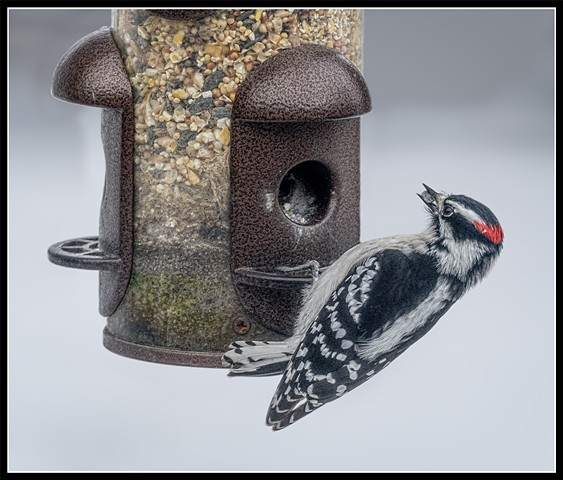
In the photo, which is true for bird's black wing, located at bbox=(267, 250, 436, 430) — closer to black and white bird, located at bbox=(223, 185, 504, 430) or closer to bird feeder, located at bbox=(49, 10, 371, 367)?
black and white bird, located at bbox=(223, 185, 504, 430)

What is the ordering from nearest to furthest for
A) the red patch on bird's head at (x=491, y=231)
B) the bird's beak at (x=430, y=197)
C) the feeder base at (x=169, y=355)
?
the red patch on bird's head at (x=491, y=231)
the bird's beak at (x=430, y=197)
the feeder base at (x=169, y=355)

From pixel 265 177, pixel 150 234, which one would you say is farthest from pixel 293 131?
pixel 150 234

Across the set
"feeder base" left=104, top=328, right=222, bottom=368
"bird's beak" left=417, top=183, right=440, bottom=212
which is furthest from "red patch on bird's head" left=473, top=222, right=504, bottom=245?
"feeder base" left=104, top=328, right=222, bottom=368

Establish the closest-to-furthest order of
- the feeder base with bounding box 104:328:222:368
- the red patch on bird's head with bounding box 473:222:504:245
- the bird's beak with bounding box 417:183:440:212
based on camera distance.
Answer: the red patch on bird's head with bounding box 473:222:504:245 → the bird's beak with bounding box 417:183:440:212 → the feeder base with bounding box 104:328:222:368

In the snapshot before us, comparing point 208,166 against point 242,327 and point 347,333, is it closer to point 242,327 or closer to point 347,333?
point 242,327

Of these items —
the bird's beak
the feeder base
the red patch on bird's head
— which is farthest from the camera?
the feeder base

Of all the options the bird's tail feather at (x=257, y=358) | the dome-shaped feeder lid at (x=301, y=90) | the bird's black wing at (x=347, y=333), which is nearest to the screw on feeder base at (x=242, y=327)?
the bird's tail feather at (x=257, y=358)

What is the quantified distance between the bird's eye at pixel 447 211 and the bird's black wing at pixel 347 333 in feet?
0.54

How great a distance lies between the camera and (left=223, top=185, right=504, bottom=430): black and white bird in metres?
5.04

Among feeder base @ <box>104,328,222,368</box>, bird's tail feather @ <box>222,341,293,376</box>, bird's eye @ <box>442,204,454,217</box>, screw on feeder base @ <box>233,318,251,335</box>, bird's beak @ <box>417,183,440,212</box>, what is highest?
bird's beak @ <box>417,183,440,212</box>

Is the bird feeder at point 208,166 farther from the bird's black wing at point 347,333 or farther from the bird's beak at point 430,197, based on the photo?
the bird's beak at point 430,197

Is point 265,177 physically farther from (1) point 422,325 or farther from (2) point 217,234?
(1) point 422,325

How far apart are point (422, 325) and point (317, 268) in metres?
0.38

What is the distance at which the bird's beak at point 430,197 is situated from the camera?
16.8ft
